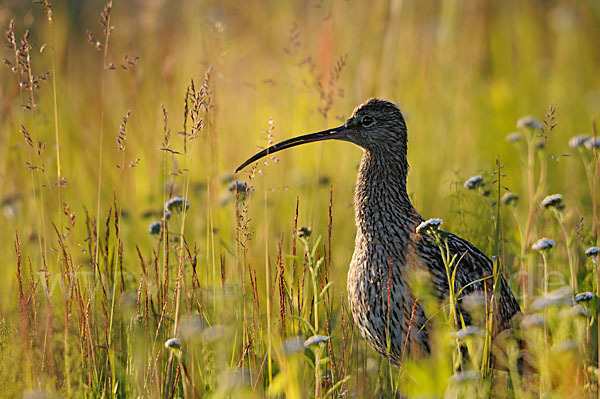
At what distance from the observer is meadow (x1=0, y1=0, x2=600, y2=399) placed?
2.95 metres

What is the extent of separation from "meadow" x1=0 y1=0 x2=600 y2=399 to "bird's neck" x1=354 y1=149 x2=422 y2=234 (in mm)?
213

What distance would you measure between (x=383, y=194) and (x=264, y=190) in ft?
4.29

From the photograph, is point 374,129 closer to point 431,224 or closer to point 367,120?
point 367,120

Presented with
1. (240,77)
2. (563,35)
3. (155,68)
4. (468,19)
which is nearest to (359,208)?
(155,68)

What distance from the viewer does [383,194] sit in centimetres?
365

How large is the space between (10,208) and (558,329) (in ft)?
11.0

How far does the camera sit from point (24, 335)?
2.77 metres

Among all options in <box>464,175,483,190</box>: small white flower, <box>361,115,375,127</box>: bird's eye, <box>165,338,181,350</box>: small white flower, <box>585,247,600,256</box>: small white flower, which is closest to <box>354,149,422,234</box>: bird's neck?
<box>361,115,375,127</box>: bird's eye

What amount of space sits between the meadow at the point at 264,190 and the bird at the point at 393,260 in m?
0.13

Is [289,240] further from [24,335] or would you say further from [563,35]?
[563,35]

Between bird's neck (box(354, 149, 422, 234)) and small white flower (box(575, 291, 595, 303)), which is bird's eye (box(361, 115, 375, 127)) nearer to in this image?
bird's neck (box(354, 149, 422, 234))

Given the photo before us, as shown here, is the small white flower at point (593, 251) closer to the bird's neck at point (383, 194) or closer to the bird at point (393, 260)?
the bird at point (393, 260)

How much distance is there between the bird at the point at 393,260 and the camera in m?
3.30

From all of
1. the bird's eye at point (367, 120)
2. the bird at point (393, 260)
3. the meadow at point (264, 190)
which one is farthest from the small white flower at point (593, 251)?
the bird's eye at point (367, 120)
